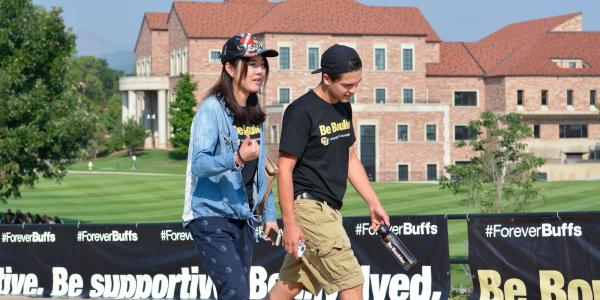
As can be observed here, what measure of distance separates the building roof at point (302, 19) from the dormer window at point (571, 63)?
10959 mm

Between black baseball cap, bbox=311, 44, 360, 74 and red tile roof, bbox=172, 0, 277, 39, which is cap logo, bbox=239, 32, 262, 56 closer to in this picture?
black baseball cap, bbox=311, 44, 360, 74

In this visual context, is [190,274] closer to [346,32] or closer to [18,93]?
[18,93]

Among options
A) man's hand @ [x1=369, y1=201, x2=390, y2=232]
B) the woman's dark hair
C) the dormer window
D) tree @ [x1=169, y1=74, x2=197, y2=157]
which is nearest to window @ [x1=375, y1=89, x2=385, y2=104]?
the dormer window

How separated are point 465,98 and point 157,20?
113ft

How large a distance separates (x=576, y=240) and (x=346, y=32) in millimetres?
86871

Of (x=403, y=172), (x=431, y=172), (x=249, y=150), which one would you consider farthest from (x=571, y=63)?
(x=249, y=150)

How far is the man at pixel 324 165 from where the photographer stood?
7.52 metres

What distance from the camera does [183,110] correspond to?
100688 mm

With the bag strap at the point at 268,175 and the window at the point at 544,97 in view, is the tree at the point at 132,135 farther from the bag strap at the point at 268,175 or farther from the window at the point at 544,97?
the bag strap at the point at 268,175

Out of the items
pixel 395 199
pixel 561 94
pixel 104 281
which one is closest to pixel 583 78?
pixel 561 94

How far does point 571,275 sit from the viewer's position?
11.5 metres

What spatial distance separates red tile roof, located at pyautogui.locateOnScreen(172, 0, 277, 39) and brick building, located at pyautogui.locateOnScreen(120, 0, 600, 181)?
0.11 m

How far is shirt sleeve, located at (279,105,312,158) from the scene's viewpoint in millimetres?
7469

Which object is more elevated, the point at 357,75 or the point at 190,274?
the point at 357,75
